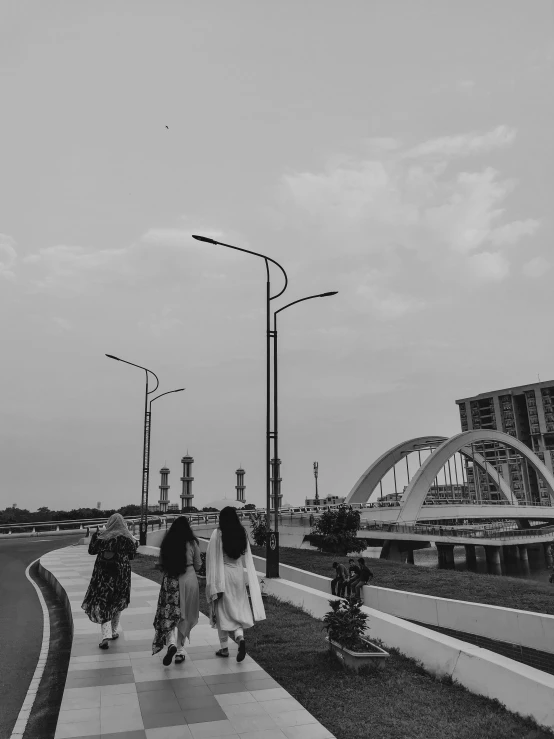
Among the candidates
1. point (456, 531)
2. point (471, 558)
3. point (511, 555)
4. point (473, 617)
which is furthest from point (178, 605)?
point (511, 555)

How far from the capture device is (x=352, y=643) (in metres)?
6.95

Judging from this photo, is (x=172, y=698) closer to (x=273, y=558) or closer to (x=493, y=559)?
(x=273, y=558)

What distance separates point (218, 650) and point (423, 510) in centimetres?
5865

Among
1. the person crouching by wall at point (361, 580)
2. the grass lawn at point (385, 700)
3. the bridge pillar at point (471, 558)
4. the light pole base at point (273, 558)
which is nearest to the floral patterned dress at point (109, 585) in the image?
the grass lawn at point (385, 700)

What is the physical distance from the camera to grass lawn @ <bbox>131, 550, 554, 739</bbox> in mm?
5094

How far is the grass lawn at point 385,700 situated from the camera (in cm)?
509

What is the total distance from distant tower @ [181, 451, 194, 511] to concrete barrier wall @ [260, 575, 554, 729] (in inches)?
3954

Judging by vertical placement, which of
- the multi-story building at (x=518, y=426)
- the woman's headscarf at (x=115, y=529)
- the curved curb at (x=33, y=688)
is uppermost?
the multi-story building at (x=518, y=426)

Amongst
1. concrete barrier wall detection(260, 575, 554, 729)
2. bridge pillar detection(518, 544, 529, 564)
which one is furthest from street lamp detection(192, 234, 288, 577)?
bridge pillar detection(518, 544, 529, 564)

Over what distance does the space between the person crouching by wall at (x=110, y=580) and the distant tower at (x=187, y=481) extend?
100090 millimetres

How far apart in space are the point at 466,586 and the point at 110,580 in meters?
10.5

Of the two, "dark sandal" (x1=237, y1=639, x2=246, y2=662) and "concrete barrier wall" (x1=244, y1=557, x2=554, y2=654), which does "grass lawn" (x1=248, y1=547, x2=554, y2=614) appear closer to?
"concrete barrier wall" (x1=244, y1=557, x2=554, y2=654)

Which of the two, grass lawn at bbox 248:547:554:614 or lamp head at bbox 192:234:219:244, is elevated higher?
lamp head at bbox 192:234:219:244

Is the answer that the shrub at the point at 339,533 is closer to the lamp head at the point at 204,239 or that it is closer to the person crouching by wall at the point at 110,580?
Answer: the lamp head at the point at 204,239
